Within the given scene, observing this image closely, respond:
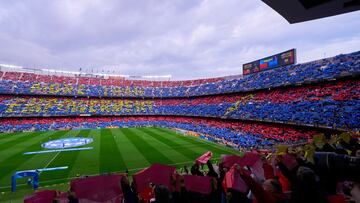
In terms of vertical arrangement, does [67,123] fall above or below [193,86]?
below

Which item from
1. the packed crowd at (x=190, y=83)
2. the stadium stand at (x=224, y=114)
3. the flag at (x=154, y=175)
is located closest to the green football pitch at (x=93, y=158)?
the stadium stand at (x=224, y=114)

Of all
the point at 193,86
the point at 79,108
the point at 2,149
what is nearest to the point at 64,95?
the point at 79,108

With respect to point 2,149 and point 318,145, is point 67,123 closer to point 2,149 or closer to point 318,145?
point 2,149

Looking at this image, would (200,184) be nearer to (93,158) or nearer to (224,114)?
(93,158)

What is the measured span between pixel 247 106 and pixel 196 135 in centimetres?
1225

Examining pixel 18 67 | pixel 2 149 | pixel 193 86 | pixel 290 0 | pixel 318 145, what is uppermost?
pixel 18 67

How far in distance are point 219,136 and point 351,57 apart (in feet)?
78.7

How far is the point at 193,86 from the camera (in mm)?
67750

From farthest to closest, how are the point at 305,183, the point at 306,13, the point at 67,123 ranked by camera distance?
the point at 67,123 → the point at 306,13 → the point at 305,183

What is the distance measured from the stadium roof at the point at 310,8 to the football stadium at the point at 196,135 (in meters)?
Result: 0.03

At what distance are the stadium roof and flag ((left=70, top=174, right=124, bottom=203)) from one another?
5.87m

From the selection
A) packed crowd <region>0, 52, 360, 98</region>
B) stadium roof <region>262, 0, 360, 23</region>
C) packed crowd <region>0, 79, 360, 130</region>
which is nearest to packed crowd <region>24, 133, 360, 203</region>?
stadium roof <region>262, 0, 360, 23</region>

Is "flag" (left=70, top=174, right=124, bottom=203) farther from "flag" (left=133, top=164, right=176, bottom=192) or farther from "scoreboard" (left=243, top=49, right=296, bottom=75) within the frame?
"scoreboard" (left=243, top=49, right=296, bottom=75)

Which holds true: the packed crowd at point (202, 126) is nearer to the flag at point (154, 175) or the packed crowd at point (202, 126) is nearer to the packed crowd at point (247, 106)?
the packed crowd at point (247, 106)
